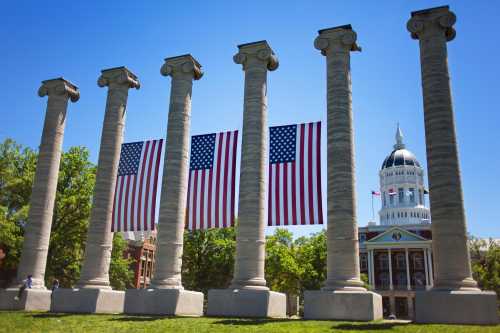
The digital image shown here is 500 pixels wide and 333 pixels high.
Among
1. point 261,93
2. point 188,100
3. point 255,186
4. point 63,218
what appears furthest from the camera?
point 63,218

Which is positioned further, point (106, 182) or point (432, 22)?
point (106, 182)

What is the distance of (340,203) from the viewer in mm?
24125

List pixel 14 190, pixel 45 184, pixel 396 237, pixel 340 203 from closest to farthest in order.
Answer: pixel 340 203 → pixel 45 184 → pixel 14 190 → pixel 396 237

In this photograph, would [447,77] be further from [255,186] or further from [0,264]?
[0,264]

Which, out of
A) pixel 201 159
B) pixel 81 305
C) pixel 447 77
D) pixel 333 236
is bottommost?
pixel 81 305

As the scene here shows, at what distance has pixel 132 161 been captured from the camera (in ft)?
102

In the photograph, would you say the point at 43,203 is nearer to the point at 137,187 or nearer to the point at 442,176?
the point at 137,187

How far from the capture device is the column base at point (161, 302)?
25.9m

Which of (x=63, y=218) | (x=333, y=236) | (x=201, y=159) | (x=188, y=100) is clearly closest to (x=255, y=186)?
(x=201, y=159)

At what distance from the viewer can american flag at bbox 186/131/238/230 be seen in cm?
2730

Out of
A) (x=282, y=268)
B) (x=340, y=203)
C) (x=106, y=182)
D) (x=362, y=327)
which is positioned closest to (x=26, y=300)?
(x=106, y=182)

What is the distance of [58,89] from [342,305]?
1120 inches

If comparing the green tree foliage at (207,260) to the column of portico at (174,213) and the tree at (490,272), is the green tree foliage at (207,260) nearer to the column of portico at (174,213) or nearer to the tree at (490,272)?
the column of portico at (174,213)

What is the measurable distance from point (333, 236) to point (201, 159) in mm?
10454
